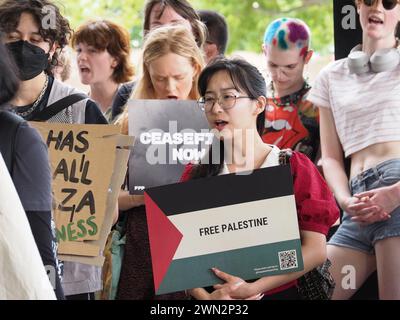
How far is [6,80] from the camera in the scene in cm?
246

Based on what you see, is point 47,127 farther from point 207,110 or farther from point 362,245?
point 362,245

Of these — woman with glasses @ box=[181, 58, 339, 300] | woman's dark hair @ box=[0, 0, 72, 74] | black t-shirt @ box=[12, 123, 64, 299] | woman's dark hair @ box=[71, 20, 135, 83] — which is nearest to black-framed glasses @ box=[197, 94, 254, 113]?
woman with glasses @ box=[181, 58, 339, 300]

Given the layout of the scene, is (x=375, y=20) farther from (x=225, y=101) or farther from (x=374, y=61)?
(x=225, y=101)

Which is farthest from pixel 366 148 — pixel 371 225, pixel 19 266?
pixel 19 266

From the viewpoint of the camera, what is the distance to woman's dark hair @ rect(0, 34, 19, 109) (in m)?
2.46

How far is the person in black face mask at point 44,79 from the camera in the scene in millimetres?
3582

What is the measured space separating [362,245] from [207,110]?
81cm

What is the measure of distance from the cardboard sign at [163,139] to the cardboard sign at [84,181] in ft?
0.49

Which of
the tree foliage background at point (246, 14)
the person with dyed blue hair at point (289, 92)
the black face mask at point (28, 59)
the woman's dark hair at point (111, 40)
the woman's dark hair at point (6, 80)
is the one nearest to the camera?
the woman's dark hair at point (6, 80)

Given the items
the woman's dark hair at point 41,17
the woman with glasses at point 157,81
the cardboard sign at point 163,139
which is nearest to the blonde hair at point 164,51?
the woman with glasses at point 157,81

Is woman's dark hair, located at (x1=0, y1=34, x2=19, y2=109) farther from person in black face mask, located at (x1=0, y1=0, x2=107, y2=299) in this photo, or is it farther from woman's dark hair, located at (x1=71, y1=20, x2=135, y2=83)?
woman's dark hair, located at (x1=71, y1=20, x2=135, y2=83)

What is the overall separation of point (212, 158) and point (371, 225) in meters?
0.71

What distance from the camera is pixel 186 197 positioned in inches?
129

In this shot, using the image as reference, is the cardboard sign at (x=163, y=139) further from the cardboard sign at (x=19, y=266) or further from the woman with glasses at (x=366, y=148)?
the cardboard sign at (x=19, y=266)
